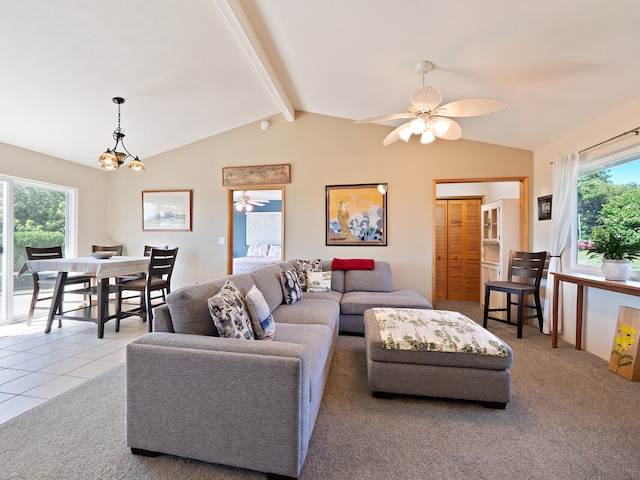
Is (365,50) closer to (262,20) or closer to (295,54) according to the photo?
(295,54)

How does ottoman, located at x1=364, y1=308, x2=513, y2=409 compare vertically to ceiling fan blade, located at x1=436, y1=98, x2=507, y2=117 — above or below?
below

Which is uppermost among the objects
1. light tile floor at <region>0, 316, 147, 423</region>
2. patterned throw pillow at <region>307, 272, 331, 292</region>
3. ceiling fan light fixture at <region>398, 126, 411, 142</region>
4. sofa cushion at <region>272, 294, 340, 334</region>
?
ceiling fan light fixture at <region>398, 126, 411, 142</region>

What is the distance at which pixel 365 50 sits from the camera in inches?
101

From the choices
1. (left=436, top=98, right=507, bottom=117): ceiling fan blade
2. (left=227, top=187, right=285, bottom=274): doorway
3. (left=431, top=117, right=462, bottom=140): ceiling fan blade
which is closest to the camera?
(left=436, top=98, right=507, bottom=117): ceiling fan blade

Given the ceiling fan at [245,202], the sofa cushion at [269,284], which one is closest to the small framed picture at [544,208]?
the sofa cushion at [269,284]

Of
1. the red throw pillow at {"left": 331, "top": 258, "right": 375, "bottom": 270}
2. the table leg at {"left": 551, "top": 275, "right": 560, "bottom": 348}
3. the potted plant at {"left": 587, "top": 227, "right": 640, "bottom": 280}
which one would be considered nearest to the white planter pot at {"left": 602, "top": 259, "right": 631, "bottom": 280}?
the potted plant at {"left": 587, "top": 227, "right": 640, "bottom": 280}

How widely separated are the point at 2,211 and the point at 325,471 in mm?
4965

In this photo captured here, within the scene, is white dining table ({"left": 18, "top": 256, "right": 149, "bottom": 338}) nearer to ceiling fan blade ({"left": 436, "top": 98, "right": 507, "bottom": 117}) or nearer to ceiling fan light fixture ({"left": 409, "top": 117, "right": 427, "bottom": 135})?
ceiling fan light fixture ({"left": 409, "top": 117, "right": 427, "bottom": 135})

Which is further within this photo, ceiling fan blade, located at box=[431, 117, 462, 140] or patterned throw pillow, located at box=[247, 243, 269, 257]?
patterned throw pillow, located at box=[247, 243, 269, 257]

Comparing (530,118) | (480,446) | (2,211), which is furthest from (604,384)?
(2,211)

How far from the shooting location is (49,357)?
2.58m

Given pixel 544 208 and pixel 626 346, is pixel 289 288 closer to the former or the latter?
pixel 626 346

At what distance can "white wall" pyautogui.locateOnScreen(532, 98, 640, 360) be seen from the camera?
2.44 meters

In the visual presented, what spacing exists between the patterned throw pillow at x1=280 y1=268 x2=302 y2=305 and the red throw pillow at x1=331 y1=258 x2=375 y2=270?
967 mm
